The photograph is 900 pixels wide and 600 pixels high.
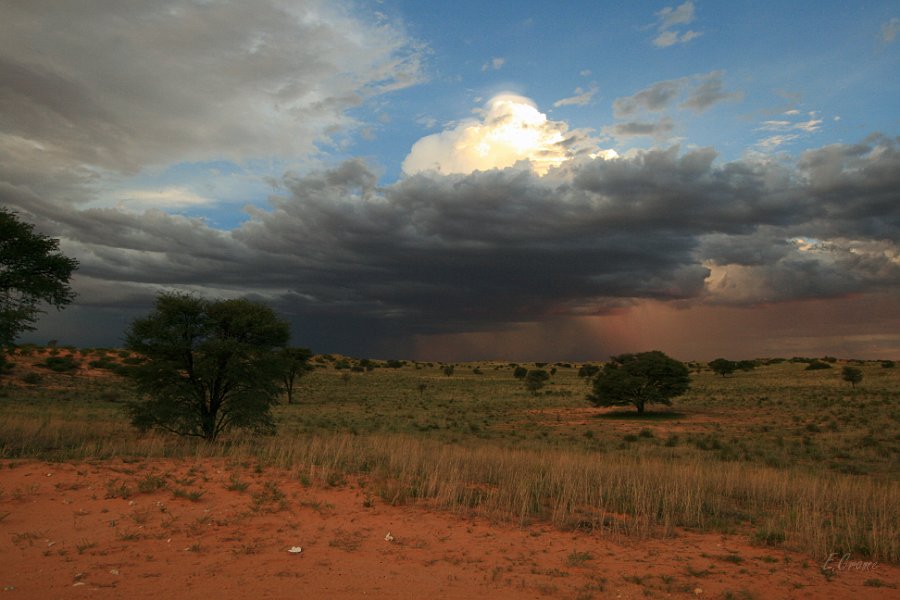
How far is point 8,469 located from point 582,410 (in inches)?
1448

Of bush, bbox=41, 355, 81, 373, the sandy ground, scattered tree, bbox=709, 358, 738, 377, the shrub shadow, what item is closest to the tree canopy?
the sandy ground

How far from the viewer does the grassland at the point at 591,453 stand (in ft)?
34.7

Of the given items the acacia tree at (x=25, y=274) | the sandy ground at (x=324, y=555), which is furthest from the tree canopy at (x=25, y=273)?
the sandy ground at (x=324, y=555)

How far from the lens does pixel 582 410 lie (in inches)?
1673

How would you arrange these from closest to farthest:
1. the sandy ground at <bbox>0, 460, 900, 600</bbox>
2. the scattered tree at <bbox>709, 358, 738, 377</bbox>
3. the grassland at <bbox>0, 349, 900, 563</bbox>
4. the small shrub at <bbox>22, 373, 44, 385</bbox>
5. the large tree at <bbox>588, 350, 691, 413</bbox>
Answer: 1. the sandy ground at <bbox>0, 460, 900, 600</bbox>
2. the grassland at <bbox>0, 349, 900, 563</bbox>
3. the large tree at <bbox>588, 350, 691, 413</bbox>
4. the small shrub at <bbox>22, 373, 44, 385</bbox>
5. the scattered tree at <bbox>709, 358, 738, 377</bbox>

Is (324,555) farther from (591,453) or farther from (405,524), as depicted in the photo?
(591,453)

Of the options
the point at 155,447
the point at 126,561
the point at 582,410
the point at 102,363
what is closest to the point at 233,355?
the point at 155,447

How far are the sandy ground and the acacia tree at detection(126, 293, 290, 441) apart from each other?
22.5 feet

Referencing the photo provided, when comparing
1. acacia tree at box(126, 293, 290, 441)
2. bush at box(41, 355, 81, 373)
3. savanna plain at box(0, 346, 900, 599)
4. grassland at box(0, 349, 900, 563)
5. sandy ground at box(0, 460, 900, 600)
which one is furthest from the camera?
bush at box(41, 355, 81, 373)

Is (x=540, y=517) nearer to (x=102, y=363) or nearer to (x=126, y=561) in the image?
(x=126, y=561)

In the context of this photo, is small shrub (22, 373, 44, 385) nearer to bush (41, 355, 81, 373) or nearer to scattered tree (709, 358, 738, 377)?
bush (41, 355, 81, 373)

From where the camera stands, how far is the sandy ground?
22.7 ft

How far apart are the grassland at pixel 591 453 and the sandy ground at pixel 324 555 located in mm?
922

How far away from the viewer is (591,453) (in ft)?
66.9
